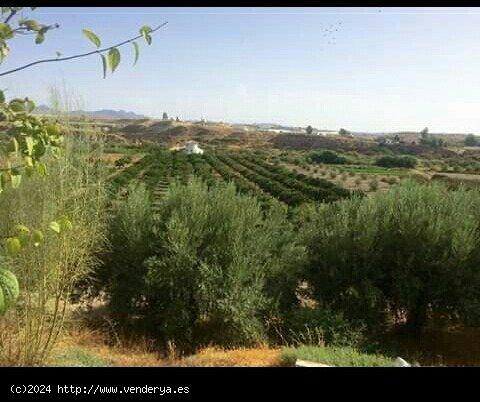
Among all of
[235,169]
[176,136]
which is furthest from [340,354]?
[176,136]

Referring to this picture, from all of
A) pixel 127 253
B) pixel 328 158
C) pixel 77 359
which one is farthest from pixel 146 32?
pixel 328 158

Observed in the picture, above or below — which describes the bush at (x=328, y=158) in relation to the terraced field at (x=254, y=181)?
below

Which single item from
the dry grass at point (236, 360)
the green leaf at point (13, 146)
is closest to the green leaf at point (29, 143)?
the green leaf at point (13, 146)

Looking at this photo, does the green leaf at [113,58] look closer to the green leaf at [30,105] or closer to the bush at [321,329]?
the green leaf at [30,105]

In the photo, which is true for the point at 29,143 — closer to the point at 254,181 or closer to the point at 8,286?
the point at 8,286

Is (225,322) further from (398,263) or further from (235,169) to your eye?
(235,169)

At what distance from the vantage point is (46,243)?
585cm

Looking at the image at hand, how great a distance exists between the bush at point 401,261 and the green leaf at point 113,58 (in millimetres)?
10477

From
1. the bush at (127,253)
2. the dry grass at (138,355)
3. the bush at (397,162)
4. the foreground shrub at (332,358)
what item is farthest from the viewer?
the bush at (397,162)

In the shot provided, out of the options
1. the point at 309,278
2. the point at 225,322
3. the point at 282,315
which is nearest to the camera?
the point at 225,322

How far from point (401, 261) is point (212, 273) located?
4.75m

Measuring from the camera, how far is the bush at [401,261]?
1155cm
